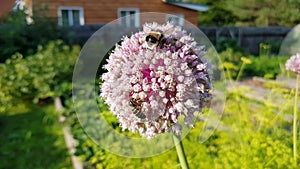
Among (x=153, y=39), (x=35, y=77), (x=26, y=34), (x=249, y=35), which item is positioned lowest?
(x=249, y=35)

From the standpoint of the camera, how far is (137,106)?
73 centimetres

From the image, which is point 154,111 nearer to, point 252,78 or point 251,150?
point 251,150

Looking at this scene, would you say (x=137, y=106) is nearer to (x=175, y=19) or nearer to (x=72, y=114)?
(x=175, y=19)

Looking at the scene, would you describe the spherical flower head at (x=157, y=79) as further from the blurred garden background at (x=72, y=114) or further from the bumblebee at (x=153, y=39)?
the blurred garden background at (x=72, y=114)

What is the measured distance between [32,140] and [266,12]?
45.9 ft

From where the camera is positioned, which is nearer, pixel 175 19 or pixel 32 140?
pixel 175 19

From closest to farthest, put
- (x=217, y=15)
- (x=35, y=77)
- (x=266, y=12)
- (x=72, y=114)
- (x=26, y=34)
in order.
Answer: (x=72, y=114)
(x=35, y=77)
(x=26, y=34)
(x=266, y=12)
(x=217, y=15)

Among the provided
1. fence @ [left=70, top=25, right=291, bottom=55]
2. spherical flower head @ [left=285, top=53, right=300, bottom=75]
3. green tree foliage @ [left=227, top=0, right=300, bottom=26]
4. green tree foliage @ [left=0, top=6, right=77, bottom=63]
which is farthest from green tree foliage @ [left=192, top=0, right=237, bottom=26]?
spherical flower head @ [left=285, top=53, right=300, bottom=75]

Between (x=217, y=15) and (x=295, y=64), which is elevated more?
(x=295, y=64)

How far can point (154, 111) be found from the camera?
0.73m


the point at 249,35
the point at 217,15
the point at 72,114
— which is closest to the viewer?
the point at 72,114

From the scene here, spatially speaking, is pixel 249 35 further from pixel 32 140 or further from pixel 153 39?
pixel 153 39

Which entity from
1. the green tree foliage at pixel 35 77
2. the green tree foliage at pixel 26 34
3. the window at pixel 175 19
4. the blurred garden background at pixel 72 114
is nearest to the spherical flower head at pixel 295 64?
the blurred garden background at pixel 72 114

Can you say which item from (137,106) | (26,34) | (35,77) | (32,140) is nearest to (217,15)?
(26,34)
